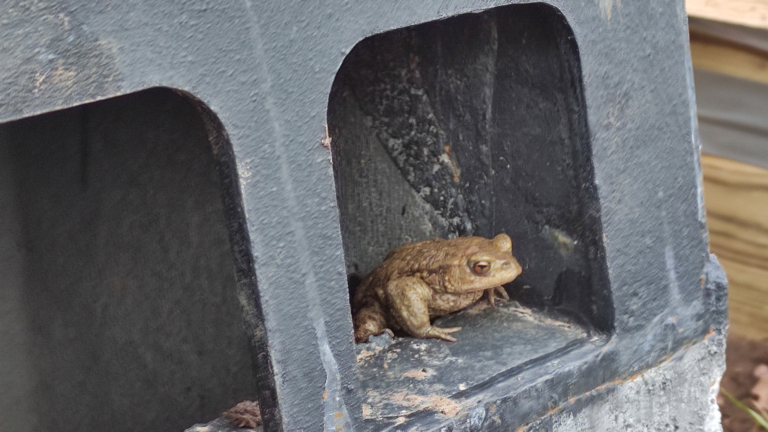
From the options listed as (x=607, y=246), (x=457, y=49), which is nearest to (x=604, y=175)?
(x=607, y=246)

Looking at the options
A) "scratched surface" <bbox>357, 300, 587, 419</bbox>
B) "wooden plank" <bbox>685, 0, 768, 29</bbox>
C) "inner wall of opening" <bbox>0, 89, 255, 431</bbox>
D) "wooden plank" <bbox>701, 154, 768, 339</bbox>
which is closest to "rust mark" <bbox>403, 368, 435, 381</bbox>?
"scratched surface" <bbox>357, 300, 587, 419</bbox>

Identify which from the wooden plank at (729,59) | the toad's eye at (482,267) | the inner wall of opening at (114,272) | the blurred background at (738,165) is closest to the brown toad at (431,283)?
the toad's eye at (482,267)

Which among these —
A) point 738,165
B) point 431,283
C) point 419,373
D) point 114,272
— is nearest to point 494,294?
point 431,283

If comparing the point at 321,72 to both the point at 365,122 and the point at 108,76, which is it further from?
the point at 365,122

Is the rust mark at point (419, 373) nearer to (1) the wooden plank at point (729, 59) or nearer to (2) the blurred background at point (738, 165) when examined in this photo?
(2) the blurred background at point (738, 165)

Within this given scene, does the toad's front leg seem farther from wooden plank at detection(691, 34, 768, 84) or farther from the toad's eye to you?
→ wooden plank at detection(691, 34, 768, 84)

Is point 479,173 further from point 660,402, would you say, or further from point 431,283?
point 660,402

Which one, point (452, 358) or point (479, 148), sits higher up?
point (479, 148)
